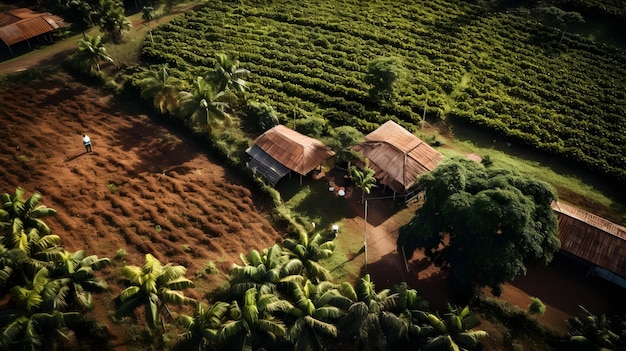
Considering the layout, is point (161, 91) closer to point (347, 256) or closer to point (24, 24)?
point (24, 24)

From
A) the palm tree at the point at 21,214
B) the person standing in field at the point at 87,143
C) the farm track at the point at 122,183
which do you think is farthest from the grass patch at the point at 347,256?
the person standing in field at the point at 87,143

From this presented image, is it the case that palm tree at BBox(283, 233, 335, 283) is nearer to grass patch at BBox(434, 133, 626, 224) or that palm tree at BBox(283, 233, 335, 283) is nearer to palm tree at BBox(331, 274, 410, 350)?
palm tree at BBox(331, 274, 410, 350)

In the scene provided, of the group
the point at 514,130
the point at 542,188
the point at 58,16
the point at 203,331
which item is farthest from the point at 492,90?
the point at 58,16

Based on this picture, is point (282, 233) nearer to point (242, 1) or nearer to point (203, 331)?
point (203, 331)

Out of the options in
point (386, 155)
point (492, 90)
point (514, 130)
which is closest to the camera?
point (386, 155)

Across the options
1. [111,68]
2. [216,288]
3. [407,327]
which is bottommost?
[216,288]
